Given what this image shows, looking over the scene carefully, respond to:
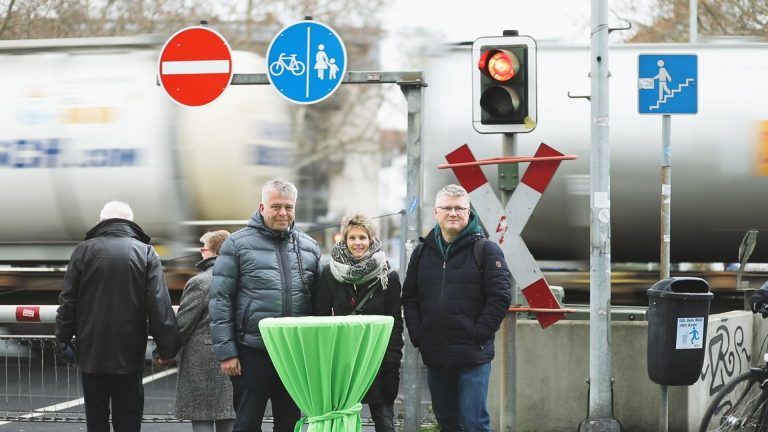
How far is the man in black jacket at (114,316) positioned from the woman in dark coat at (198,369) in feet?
0.39

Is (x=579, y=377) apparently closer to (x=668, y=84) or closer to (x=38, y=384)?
(x=668, y=84)

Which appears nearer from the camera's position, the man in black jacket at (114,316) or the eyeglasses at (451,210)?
the eyeglasses at (451,210)

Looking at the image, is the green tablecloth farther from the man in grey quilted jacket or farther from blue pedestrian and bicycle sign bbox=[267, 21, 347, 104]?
blue pedestrian and bicycle sign bbox=[267, 21, 347, 104]

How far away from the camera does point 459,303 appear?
6.20 metres

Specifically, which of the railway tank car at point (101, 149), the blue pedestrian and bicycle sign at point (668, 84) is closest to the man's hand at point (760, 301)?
the blue pedestrian and bicycle sign at point (668, 84)

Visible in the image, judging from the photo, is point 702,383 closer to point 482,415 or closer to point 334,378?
point 482,415

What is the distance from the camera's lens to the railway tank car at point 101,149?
13.3m

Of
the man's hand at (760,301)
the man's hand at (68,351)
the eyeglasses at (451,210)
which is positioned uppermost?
the eyeglasses at (451,210)

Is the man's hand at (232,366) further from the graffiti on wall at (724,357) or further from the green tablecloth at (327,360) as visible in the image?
the graffiti on wall at (724,357)

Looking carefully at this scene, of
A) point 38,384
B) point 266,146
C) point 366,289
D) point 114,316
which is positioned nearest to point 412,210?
point 366,289

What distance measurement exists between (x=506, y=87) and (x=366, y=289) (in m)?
1.87

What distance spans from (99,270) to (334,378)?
202 centimetres

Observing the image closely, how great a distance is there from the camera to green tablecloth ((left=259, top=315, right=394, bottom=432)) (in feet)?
16.4

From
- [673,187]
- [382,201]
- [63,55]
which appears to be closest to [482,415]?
[673,187]
